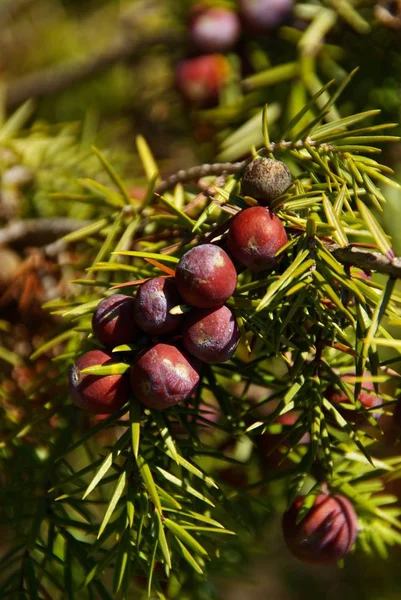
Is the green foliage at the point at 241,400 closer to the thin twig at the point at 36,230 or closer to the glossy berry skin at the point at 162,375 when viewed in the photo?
the glossy berry skin at the point at 162,375

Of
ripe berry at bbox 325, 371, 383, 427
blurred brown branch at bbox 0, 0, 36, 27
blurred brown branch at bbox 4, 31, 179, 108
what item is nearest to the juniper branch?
ripe berry at bbox 325, 371, 383, 427

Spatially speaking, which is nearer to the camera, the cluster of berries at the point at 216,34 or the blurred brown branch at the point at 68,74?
the cluster of berries at the point at 216,34

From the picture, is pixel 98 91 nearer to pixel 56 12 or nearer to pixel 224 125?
pixel 56 12

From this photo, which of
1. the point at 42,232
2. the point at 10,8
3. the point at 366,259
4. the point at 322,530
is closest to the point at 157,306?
the point at 366,259

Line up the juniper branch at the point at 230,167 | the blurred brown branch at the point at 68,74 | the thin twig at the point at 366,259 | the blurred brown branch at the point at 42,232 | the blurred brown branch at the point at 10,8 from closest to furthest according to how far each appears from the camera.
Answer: the thin twig at the point at 366,259, the juniper branch at the point at 230,167, the blurred brown branch at the point at 42,232, the blurred brown branch at the point at 68,74, the blurred brown branch at the point at 10,8

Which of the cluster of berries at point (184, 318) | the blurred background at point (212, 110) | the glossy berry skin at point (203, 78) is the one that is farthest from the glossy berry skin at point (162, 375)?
the glossy berry skin at point (203, 78)

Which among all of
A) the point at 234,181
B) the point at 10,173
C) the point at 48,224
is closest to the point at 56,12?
the point at 10,173

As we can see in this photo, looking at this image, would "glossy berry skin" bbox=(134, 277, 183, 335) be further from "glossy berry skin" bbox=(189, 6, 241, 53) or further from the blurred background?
"glossy berry skin" bbox=(189, 6, 241, 53)
